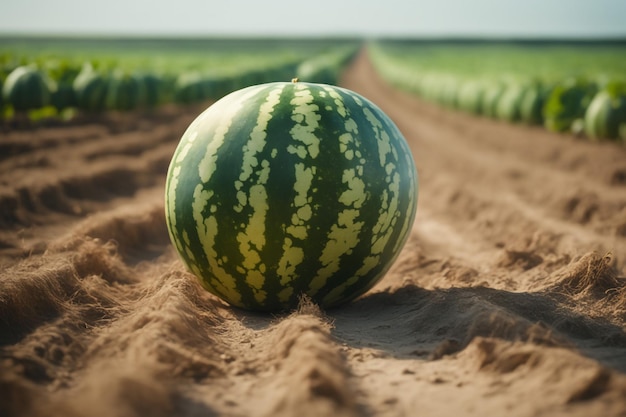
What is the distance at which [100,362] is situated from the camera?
3070mm

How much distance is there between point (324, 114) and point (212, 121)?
27.1 inches

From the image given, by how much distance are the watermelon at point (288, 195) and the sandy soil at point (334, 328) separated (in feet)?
0.87

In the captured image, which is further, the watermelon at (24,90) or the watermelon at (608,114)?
the watermelon at (24,90)

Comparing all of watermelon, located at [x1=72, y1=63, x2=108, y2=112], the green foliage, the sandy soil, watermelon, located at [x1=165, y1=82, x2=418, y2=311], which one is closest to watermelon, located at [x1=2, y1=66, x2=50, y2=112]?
watermelon, located at [x1=72, y1=63, x2=108, y2=112]

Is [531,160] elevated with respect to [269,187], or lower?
lower

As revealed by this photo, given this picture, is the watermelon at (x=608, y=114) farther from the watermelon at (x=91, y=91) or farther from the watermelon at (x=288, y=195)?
the watermelon at (x=91, y=91)

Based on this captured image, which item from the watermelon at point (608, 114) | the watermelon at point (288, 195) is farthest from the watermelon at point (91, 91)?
the watermelon at point (288, 195)

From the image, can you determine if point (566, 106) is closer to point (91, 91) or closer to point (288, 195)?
point (91, 91)

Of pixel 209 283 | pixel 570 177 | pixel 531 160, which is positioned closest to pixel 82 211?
pixel 209 283

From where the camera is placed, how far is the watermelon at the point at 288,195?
140 inches

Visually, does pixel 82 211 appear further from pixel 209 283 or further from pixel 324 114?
pixel 324 114

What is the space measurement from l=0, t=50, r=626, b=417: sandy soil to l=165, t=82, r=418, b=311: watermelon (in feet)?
0.87

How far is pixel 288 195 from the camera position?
11.6ft

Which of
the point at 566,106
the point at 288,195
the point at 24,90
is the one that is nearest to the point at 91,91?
the point at 24,90
